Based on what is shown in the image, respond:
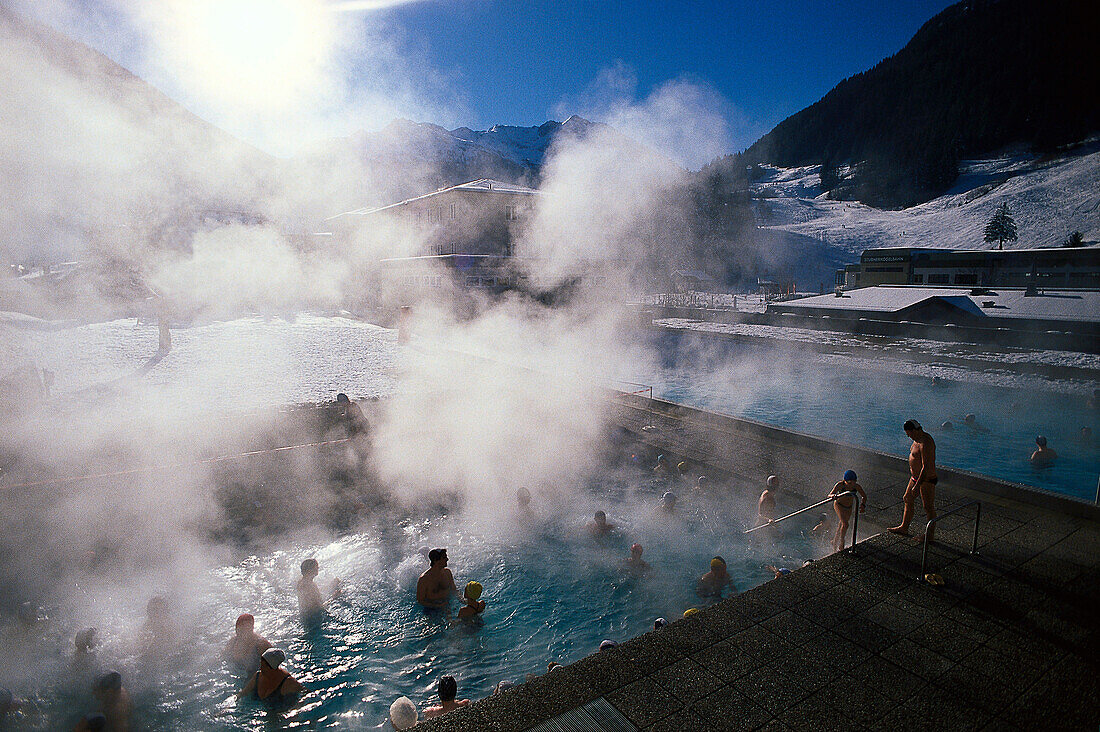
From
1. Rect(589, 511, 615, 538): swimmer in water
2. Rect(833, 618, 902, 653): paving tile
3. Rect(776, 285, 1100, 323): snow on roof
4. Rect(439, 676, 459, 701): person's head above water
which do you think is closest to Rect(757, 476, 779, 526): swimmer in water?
Rect(589, 511, 615, 538): swimmer in water

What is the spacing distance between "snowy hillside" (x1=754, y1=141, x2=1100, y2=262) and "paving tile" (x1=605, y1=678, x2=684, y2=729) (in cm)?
6137

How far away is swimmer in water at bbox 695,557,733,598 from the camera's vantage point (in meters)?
5.32

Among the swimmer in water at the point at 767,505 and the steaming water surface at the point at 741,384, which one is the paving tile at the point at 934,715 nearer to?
the swimmer in water at the point at 767,505

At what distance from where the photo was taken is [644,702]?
268 cm

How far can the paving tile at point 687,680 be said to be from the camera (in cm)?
274

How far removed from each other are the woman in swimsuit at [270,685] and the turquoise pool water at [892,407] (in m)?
8.23

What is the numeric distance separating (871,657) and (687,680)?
110cm

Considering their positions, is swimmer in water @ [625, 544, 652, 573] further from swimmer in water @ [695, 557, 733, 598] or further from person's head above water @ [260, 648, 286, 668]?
person's head above water @ [260, 648, 286, 668]

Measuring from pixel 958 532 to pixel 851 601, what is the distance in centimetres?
173

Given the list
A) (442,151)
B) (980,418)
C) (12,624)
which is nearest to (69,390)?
(12,624)

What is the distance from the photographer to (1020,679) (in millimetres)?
2875

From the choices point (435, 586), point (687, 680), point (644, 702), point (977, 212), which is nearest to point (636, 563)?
point (435, 586)

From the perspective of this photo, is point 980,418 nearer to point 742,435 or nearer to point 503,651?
point 742,435

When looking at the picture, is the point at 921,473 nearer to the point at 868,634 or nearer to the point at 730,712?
the point at 868,634
